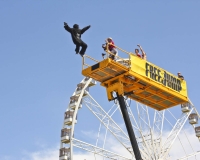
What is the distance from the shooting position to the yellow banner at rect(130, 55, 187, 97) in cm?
1537

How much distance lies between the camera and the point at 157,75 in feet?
52.9

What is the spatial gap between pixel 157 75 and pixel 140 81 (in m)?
0.93

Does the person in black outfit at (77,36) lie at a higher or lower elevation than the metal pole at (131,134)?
higher

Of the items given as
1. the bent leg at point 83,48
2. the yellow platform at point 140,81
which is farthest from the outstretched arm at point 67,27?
the yellow platform at point 140,81

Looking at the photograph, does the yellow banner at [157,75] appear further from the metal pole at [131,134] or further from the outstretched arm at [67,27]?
the outstretched arm at [67,27]

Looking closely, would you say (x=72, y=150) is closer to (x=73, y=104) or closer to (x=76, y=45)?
(x=73, y=104)

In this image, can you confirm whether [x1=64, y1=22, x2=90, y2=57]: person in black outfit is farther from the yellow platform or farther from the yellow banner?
the yellow banner

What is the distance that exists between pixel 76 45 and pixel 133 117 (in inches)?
470

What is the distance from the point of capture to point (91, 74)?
15094 mm

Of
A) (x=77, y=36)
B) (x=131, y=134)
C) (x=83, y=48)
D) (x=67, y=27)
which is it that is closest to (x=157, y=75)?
(x=131, y=134)

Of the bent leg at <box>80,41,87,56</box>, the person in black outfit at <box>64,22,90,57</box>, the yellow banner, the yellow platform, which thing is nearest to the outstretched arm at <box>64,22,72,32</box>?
the person in black outfit at <box>64,22,90,57</box>

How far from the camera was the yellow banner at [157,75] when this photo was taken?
15.4 m

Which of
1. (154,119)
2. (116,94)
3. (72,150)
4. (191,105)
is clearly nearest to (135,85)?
(116,94)

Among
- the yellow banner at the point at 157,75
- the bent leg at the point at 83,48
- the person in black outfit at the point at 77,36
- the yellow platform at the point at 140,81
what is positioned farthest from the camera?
the yellow banner at the point at 157,75
